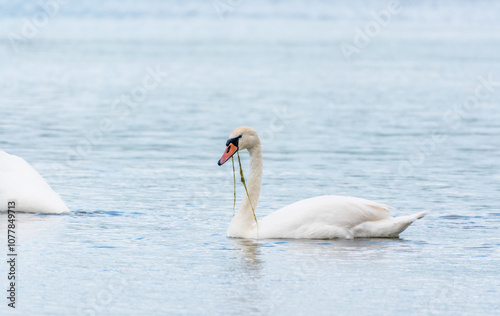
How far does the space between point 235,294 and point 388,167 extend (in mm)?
7700

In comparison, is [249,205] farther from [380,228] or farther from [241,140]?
[380,228]

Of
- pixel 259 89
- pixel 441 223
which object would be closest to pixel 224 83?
pixel 259 89

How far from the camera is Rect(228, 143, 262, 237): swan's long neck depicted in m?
10.5

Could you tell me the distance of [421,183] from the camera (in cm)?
1410

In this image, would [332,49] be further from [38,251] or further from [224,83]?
[38,251]

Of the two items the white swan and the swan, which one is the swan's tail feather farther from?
the white swan

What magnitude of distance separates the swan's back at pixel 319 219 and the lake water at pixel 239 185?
153 millimetres

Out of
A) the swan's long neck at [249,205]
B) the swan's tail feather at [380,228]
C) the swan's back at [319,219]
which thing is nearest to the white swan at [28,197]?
the swan's long neck at [249,205]

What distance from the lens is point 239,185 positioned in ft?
45.0

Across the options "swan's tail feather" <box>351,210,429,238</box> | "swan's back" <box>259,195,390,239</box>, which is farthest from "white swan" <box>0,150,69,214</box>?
"swan's tail feather" <box>351,210,429,238</box>

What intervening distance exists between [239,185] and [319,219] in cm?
337

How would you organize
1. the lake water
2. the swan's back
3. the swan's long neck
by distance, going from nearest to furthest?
the lake water → the swan's back → the swan's long neck

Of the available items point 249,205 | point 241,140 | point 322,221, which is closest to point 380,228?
point 322,221

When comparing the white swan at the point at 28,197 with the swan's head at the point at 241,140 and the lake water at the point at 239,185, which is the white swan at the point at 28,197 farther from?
the swan's head at the point at 241,140
